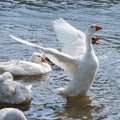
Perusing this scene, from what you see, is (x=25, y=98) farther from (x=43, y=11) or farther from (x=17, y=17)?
(x=43, y=11)

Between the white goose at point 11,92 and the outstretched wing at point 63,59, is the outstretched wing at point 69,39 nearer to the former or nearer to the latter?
the outstretched wing at point 63,59

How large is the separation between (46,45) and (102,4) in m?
7.31

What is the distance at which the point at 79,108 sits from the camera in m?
10.1

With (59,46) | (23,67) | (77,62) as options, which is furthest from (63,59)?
(59,46)

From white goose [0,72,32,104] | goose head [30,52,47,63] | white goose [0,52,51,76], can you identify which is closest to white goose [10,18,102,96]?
white goose [0,72,32,104]

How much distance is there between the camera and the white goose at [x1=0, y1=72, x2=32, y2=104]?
9734 millimetres

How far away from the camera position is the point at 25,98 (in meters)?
9.91

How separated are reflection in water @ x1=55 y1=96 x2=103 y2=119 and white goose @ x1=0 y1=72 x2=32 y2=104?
75 cm

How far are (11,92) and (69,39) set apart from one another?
2358 mm

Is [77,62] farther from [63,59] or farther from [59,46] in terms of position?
[59,46]

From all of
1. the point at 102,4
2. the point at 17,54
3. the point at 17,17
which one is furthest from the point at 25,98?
the point at 102,4

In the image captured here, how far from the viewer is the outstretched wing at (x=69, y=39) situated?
1129 cm

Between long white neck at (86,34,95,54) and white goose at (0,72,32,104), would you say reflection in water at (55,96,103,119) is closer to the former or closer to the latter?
white goose at (0,72,32,104)

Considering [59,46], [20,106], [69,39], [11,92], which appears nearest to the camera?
[11,92]
